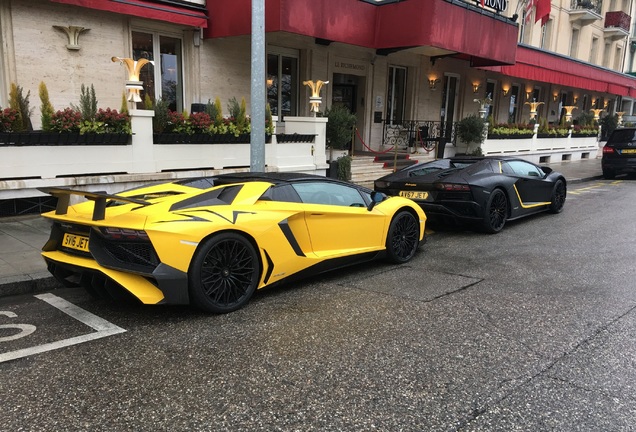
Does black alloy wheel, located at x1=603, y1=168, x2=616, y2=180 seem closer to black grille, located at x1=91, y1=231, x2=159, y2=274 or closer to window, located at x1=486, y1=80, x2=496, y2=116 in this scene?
window, located at x1=486, y1=80, x2=496, y2=116

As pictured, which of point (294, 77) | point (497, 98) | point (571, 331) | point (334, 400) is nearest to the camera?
point (334, 400)

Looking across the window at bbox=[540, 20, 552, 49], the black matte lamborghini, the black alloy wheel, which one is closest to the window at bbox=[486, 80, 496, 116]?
the black alloy wheel

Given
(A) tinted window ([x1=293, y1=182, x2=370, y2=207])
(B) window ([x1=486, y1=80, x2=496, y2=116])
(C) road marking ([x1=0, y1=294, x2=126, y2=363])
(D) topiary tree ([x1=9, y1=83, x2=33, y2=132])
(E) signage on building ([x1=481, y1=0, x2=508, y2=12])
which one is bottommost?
(C) road marking ([x1=0, y1=294, x2=126, y2=363])

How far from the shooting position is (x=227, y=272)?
4.62m

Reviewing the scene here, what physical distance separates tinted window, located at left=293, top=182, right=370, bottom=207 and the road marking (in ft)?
7.57

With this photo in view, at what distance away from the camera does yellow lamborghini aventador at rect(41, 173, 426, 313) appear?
4.23 m

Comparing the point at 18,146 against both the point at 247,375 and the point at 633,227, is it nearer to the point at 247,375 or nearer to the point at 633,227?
the point at 247,375

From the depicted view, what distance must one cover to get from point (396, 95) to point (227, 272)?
1530 centimetres

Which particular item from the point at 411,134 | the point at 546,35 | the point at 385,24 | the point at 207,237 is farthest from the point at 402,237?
the point at 546,35

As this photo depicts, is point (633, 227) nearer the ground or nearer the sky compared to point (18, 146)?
nearer the ground

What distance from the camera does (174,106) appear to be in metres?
12.5

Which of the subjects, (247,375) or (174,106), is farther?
(174,106)

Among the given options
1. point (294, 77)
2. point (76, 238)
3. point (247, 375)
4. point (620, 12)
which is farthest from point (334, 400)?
point (620, 12)

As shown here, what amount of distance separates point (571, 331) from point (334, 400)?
7.80 feet
